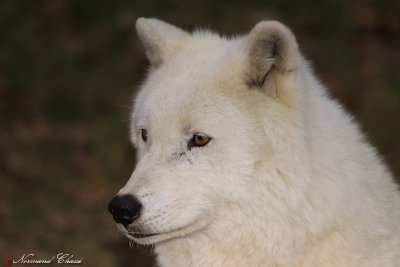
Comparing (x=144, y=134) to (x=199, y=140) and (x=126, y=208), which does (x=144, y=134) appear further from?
(x=126, y=208)

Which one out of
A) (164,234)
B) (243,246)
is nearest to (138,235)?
(164,234)

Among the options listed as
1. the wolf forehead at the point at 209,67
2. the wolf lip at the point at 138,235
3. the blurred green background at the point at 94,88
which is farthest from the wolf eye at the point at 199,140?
the blurred green background at the point at 94,88

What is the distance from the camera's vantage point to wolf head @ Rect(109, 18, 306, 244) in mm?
3801

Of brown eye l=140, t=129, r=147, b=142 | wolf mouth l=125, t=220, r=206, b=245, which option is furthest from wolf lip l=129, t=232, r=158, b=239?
brown eye l=140, t=129, r=147, b=142

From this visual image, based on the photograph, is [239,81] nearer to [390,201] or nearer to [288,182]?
[288,182]

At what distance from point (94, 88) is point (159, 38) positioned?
7.03 metres

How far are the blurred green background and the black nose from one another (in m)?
3.27

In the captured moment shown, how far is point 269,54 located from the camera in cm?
386

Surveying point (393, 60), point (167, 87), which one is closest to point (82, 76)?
point (393, 60)

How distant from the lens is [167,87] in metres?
4.19

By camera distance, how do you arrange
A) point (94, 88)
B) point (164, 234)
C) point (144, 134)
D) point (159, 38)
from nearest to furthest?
point (164, 234) → point (144, 134) → point (159, 38) → point (94, 88)

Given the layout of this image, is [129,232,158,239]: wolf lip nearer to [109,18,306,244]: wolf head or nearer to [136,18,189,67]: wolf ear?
[109,18,306,244]: wolf head

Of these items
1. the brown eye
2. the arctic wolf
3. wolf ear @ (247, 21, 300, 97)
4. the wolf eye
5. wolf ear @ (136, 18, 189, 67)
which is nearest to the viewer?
wolf ear @ (247, 21, 300, 97)

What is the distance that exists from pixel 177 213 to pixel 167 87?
80 cm
